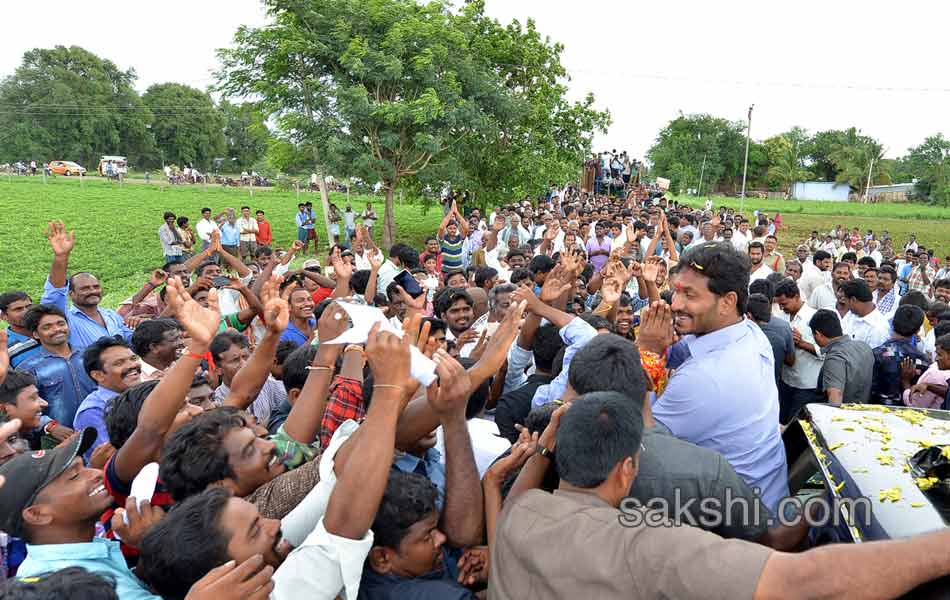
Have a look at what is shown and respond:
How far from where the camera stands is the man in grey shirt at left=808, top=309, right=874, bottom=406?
14.7 ft

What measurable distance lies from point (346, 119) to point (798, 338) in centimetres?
1270

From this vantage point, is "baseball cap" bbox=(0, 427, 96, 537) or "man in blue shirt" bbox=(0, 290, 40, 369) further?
"man in blue shirt" bbox=(0, 290, 40, 369)

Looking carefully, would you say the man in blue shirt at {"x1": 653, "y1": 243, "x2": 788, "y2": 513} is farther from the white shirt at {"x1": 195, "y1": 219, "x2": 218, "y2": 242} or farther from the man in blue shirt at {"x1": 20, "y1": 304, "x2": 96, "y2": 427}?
the white shirt at {"x1": 195, "y1": 219, "x2": 218, "y2": 242}

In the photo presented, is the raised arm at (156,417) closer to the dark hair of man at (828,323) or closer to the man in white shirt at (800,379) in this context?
the dark hair of man at (828,323)

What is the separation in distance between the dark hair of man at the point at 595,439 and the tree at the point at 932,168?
77.0 m

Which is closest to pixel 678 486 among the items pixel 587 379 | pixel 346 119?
pixel 587 379

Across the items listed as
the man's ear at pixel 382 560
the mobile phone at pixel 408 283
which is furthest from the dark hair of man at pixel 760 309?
the man's ear at pixel 382 560

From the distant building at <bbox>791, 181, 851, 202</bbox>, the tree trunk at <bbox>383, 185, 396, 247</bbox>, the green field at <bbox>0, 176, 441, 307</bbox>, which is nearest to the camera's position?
the green field at <bbox>0, 176, 441, 307</bbox>

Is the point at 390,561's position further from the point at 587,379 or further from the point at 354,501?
the point at 587,379

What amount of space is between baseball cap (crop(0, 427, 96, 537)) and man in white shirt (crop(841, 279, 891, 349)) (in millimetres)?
6444

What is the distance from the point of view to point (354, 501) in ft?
6.28

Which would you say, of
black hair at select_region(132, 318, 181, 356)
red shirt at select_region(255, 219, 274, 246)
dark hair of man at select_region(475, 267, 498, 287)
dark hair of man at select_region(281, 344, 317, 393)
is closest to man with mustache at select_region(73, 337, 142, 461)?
black hair at select_region(132, 318, 181, 356)

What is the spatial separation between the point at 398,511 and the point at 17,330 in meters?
5.17

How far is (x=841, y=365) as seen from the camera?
177 inches
